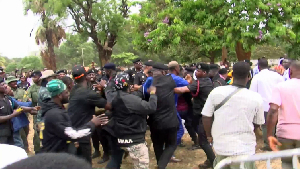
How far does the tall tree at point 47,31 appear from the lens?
19427 mm

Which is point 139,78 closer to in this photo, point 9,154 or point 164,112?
point 164,112

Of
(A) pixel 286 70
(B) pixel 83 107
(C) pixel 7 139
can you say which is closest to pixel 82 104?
(B) pixel 83 107

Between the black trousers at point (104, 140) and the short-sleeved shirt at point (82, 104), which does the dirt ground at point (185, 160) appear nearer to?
the black trousers at point (104, 140)

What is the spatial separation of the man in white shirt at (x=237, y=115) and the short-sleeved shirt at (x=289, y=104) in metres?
0.66

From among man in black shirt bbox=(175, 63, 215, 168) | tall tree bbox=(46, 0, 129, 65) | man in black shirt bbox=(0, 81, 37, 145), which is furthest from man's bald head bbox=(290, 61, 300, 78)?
tall tree bbox=(46, 0, 129, 65)

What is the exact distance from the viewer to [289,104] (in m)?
3.56

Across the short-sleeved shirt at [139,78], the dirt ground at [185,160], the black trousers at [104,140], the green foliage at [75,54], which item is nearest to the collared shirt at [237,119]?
the dirt ground at [185,160]

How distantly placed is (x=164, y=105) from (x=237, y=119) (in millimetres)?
1738

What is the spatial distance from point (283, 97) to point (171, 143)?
6.64ft

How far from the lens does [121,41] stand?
19469 mm

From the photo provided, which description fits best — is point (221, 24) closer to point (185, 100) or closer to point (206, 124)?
point (185, 100)

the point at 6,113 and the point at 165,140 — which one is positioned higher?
the point at 6,113

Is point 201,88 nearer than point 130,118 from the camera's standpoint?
No

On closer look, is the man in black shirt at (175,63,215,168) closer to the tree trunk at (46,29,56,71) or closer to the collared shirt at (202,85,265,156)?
the collared shirt at (202,85,265,156)
